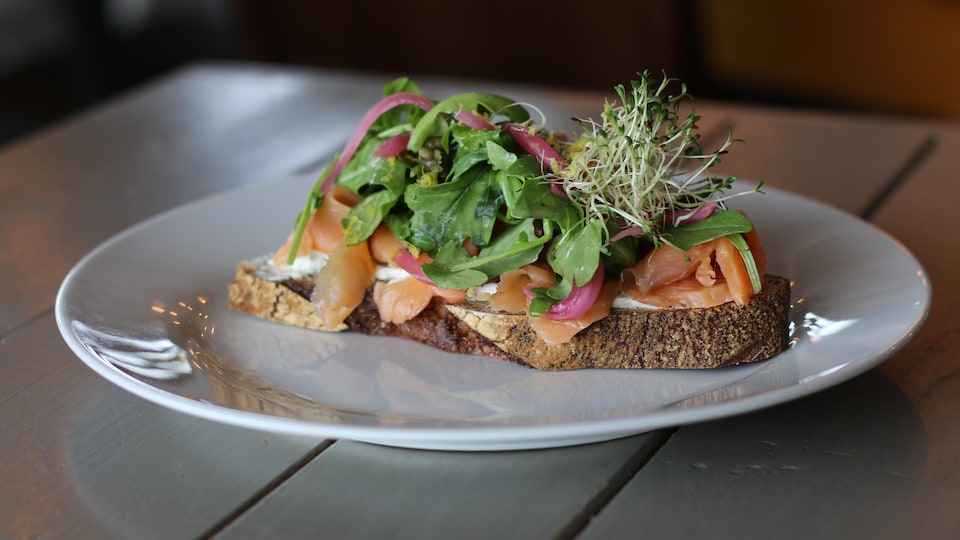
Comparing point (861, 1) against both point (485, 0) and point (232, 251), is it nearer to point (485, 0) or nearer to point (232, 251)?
point (485, 0)

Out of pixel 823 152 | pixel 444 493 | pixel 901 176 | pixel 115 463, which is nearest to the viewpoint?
pixel 444 493

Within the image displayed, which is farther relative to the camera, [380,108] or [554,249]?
Result: [380,108]

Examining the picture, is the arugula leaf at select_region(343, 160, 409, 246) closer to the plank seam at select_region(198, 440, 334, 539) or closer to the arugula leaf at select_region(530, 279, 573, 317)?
the arugula leaf at select_region(530, 279, 573, 317)

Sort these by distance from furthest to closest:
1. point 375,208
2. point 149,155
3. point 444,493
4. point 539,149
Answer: point 149,155 → point 375,208 → point 539,149 → point 444,493

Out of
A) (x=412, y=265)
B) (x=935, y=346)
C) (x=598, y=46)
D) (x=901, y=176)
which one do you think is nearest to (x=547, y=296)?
(x=412, y=265)

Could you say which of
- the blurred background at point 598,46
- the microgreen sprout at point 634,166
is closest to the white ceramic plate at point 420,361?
the microgreen sprout at point 634,166

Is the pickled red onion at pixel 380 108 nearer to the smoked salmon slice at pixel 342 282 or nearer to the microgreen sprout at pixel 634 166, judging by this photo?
the smoked salmon slice at pixel 342 282

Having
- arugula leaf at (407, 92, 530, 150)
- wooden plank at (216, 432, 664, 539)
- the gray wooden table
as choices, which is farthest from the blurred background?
wooden plank at (216, 432, 664, 539)

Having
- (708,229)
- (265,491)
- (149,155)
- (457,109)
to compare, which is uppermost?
(457,109)

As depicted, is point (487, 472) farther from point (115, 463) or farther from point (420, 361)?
point (115, 463)
